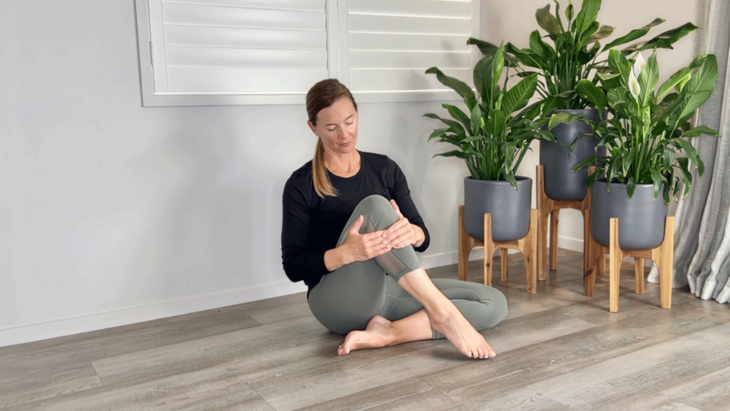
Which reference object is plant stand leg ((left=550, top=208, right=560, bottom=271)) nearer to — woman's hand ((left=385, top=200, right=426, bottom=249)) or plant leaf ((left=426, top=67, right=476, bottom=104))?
plant leaf ((left=426, top=67, right=476, bottom=104))

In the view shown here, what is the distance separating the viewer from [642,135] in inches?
93.4

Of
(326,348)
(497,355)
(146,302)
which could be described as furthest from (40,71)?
(497,355)

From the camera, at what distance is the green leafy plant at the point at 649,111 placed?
7.50ft

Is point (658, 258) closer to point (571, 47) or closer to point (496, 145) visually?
point (496, 145)

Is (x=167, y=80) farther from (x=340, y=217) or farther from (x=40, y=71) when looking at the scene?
(x=340, y=217)

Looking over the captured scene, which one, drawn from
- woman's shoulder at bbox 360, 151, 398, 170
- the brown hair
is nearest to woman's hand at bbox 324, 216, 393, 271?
the brown hair

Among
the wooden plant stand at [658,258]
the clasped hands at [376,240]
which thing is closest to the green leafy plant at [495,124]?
the wooden plant stand at [658,258]

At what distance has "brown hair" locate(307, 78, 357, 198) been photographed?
2.08 m

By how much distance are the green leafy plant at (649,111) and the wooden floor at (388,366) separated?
20.6 inches

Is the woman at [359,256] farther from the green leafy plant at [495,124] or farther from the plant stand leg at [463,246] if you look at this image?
the plant stand leg at [463,246]

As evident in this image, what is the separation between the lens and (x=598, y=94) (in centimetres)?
245

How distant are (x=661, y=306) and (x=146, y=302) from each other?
6.51 feet

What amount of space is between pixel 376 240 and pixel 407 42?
1.46 metres

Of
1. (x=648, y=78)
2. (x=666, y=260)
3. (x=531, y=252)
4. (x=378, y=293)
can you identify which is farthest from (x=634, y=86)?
(x=378, y=293)
